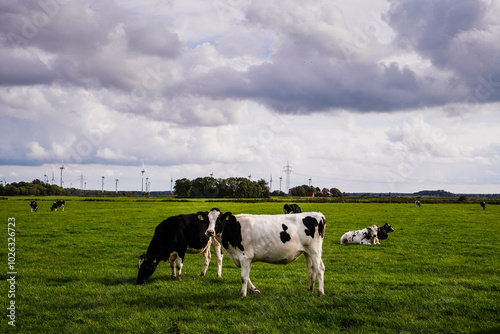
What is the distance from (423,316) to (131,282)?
315 inches

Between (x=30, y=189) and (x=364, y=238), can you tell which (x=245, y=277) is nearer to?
(x=364, y=238)

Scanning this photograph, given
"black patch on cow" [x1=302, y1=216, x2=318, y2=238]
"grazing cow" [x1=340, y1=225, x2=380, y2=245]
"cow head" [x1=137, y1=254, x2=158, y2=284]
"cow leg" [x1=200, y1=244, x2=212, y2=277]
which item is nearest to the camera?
"black patch on cow" [x1=302, y1=216, x2=318, y2=238]

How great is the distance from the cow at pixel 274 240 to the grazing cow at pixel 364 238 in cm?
1146

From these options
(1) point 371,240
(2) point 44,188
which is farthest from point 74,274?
(2) point 44,188

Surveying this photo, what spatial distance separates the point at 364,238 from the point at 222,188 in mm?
106132

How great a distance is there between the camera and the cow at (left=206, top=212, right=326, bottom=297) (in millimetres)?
9305

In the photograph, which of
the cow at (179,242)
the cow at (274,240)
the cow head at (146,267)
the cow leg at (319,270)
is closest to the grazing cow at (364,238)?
the cow at (179,242)

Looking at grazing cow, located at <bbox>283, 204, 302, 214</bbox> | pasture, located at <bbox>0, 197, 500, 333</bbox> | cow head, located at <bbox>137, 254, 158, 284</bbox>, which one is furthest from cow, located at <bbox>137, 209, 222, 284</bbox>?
grazing cow, located at <bbox>283, 204, 302, 214</bbox>

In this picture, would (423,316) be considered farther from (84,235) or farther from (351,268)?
(84,235)

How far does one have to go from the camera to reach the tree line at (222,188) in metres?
122

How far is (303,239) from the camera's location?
Result: 31.0 ft

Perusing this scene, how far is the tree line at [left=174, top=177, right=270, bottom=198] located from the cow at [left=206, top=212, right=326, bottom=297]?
110929 mm

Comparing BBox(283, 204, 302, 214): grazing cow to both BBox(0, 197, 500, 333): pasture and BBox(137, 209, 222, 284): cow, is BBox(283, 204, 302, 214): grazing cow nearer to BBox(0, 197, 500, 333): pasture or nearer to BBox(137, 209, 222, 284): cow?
BBox(0, 197, 500, 333): pasture

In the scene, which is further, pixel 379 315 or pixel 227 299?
pixel 227 299
